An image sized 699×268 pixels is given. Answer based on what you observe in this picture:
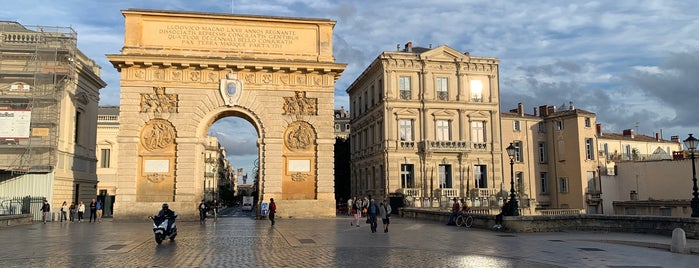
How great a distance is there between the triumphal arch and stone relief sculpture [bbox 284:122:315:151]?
6 cm

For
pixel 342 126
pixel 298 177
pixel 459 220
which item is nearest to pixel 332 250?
pixel 459 220

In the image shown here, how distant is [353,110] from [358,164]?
6.80 meters

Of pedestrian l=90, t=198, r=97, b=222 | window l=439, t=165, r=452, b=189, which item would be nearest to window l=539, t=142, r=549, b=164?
window l=439, t=165, r=452, b=189

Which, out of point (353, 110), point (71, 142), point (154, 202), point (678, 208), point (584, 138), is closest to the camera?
point (154, 202)

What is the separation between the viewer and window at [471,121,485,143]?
4572 cm

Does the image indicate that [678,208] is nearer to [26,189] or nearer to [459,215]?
[459,215]

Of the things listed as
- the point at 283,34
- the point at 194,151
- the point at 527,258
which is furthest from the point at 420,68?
the point at 527,258

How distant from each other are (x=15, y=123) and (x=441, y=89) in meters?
30.7

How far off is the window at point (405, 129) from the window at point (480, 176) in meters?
6.12

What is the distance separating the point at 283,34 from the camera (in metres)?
32.2

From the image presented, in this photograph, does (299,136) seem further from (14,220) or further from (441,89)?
(441,89)

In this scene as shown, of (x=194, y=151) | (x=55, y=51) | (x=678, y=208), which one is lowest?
(x=678, y=208)

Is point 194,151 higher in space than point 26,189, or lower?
higher

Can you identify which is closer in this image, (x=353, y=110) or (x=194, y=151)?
(x=194, y=151)
